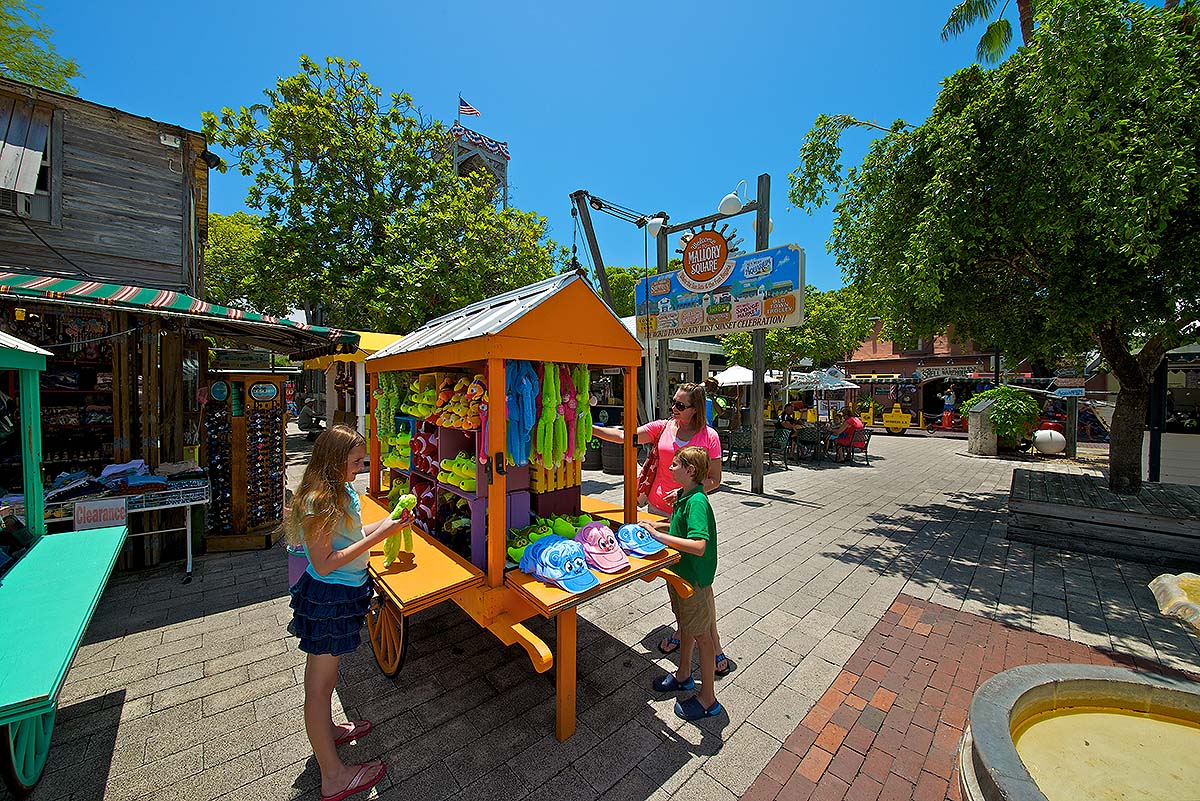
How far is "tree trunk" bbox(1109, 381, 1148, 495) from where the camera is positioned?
→ 671cm

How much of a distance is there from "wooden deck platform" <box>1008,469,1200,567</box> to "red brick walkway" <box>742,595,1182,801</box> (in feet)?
9.98

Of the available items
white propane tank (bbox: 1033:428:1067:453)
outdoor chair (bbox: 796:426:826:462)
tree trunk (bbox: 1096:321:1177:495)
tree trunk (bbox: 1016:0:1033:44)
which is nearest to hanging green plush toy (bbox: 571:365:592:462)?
tree trunk (bbox: 1096:321:1177:495)

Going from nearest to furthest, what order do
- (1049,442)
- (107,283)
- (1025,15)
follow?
1. (107,283)
2. (1025,15)
3. (1049,442)

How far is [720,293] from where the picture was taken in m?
8.27

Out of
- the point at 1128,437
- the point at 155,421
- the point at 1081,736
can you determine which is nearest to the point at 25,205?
the point at 155,421

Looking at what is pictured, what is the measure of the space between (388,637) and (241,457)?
4092 mm

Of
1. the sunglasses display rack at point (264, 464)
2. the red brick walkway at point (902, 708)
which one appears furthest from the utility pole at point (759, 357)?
the sunglasses display rack at point (264, 464)

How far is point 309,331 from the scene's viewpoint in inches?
209

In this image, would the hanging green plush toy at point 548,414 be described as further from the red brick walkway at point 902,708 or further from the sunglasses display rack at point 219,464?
the sunglasses display rack at point 219,464

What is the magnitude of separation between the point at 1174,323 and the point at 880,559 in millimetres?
4971

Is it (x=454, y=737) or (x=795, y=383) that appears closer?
(x=454, y=737)

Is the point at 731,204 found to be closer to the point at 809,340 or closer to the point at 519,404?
the point at 519,404

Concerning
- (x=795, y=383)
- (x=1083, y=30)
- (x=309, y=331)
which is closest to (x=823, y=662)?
(x=309, y=331)

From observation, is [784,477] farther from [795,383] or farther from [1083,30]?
[795,383]
